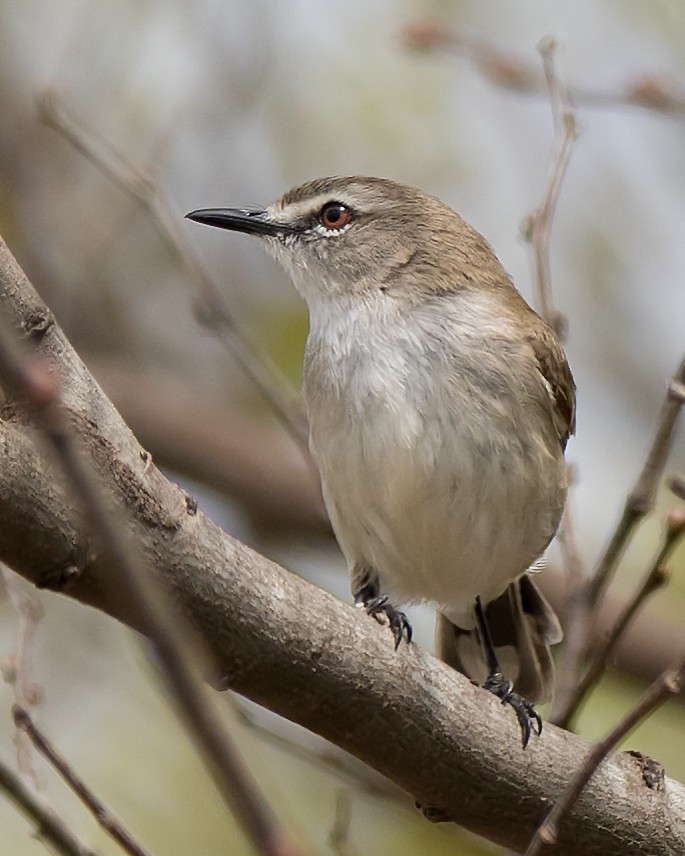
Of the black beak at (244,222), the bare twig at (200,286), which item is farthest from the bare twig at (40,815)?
the black beak at (244,222)

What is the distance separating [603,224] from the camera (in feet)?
26.5

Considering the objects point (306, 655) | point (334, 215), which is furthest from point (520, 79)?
point (306, 655)

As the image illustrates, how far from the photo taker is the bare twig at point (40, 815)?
2.60 meters

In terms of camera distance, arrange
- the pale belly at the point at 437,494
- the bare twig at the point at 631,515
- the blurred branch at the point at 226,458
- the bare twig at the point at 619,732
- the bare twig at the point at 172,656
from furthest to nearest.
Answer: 1. the blurred branch at the point at 226,458
2. the pale belly at the point at 437,494
3. the bare twig at the point at 631,515
4. the bare twig at the point at 619,732
5. the bare twig at the point at 172,656

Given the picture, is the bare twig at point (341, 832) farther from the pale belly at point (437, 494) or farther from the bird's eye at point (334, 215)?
the bird's eye at point (334, 215)

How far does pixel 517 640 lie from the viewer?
208 inches

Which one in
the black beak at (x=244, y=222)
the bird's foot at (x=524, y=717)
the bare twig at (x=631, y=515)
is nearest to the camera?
the bare twig at (x=631, y=515)

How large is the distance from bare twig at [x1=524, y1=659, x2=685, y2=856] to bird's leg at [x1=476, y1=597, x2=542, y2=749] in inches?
16.4

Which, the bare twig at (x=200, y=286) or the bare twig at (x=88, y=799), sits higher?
the bare twig at (x=200, y=286)

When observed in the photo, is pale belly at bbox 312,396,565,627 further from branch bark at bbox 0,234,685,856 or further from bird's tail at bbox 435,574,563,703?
branch bark at bbox 0,234,685,856

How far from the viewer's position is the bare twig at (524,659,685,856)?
250cm

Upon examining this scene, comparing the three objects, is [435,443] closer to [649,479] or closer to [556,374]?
[556,374]

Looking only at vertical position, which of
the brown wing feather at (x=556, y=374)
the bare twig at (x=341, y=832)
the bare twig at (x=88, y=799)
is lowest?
the bare twig at (x=341, y=832)

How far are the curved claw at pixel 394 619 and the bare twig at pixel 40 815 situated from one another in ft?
2.98
